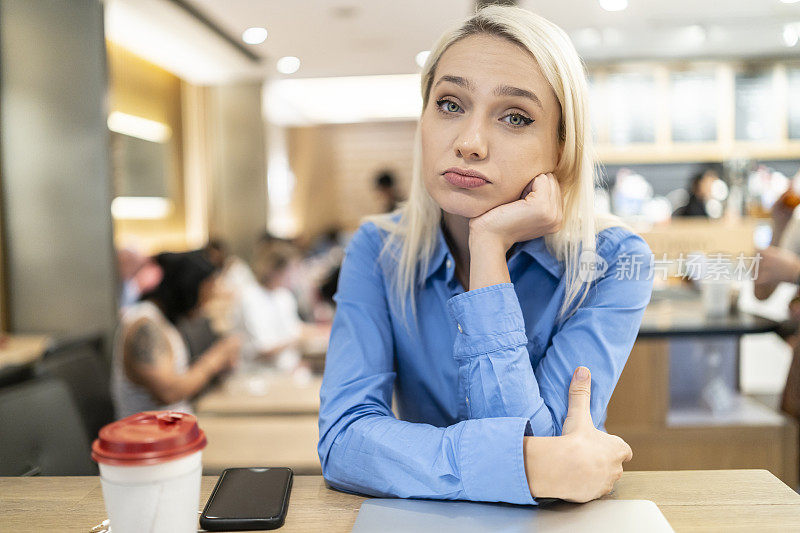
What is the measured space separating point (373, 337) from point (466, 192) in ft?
0.91

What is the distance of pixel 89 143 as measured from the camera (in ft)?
8.05

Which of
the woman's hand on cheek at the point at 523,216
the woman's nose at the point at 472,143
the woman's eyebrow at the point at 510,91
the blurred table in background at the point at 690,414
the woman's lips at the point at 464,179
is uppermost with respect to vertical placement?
the woman's eyebrow at the point at 510,91

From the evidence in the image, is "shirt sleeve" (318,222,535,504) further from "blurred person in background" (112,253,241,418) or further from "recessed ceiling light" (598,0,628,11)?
"blurred person in background" (112,253,241,418)

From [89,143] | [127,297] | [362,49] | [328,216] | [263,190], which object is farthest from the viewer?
[328,216]

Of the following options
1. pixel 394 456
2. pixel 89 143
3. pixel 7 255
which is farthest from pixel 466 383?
pixel 7 255

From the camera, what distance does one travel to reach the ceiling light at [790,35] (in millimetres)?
1256

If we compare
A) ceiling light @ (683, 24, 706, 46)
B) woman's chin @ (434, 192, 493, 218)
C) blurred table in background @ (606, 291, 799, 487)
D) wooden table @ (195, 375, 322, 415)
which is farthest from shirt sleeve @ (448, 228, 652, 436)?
wooden table @ (195, 375, 322, 415)

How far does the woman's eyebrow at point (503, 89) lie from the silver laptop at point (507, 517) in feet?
1.85

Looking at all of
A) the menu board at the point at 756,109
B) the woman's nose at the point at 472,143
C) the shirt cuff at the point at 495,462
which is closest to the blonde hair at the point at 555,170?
the woman's nose at the point at 472,143

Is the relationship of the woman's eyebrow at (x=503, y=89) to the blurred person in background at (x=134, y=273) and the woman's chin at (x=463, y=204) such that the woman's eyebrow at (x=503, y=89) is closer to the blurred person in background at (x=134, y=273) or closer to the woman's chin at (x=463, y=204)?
the woman's chin at (x=463, y=204)

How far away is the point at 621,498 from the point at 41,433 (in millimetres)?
1105

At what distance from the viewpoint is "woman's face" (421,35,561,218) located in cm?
92

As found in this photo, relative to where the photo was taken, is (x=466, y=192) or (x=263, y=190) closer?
(x=466, y=192)

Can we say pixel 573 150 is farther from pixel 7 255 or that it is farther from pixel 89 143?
pixel 7 255
